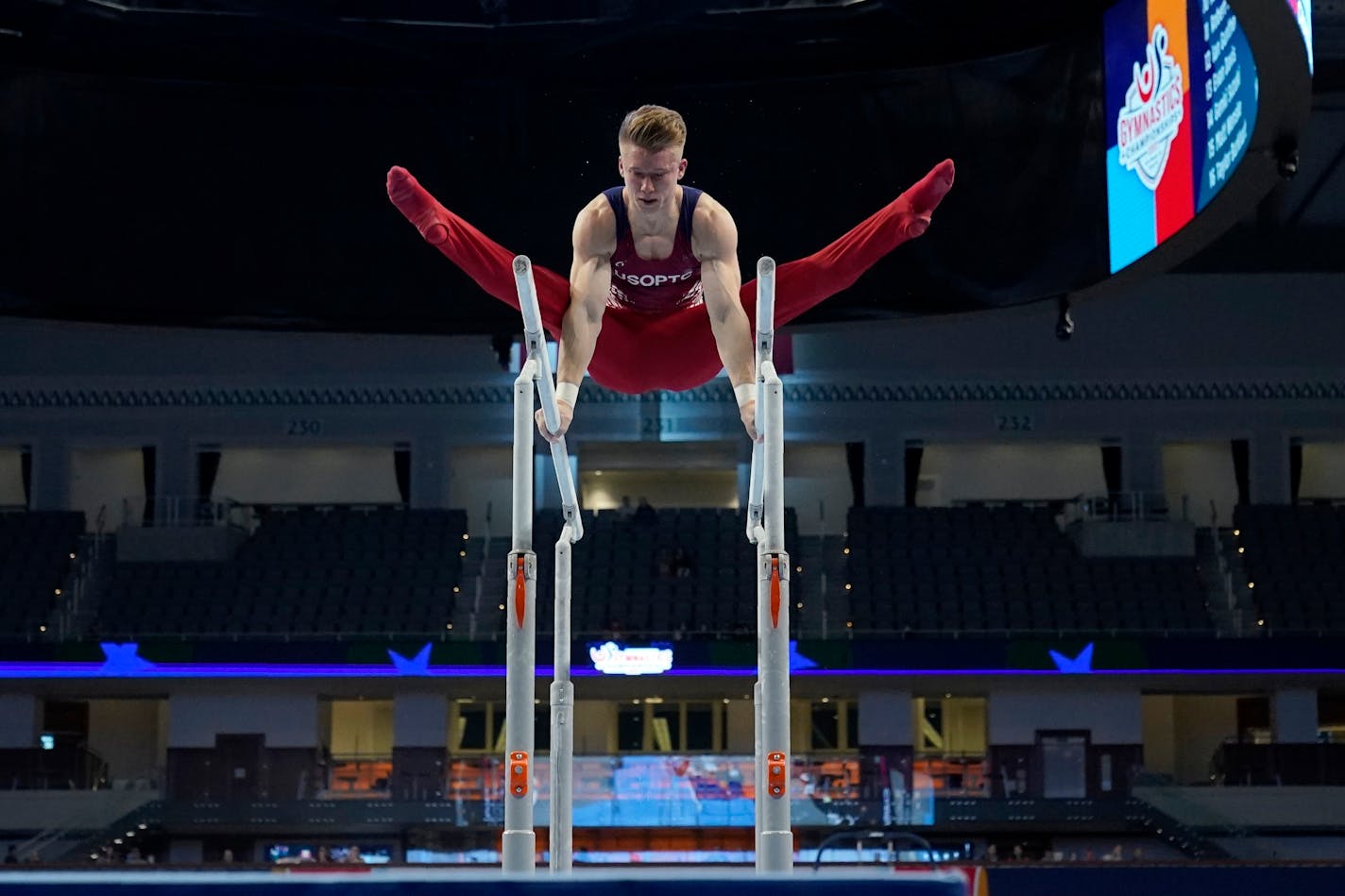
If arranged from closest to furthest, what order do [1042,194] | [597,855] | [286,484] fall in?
[1042,194] → [597,855] → [286,484]

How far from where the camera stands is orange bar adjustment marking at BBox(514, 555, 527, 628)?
5340 millimetres

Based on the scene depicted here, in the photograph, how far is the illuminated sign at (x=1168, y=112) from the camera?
373 inches

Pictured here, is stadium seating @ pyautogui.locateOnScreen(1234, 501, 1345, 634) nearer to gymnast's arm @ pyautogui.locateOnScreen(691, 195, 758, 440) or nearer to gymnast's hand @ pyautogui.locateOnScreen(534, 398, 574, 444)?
gymnast's arm @ pyautogui.locateOnScreen(691, 195, 758, 440)

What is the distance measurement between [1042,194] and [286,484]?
16.7 meters

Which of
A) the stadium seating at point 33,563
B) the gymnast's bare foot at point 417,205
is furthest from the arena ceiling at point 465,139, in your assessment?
the stadium seating at point 33,563

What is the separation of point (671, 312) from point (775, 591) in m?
1.52

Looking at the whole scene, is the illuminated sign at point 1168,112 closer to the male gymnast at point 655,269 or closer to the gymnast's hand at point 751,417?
the male gymnast at point 655,269

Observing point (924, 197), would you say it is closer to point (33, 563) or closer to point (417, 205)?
point (417, 205)

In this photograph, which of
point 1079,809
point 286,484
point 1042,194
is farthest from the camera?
point 286,484

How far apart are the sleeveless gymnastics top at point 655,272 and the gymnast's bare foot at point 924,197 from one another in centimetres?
76

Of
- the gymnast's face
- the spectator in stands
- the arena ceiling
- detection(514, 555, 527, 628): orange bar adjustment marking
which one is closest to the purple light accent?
the spectator in stands

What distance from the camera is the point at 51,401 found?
24.0m

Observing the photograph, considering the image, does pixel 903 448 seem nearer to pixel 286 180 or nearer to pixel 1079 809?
pixel 1079 809

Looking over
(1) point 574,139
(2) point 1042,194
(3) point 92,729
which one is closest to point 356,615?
(3) point 92,729
